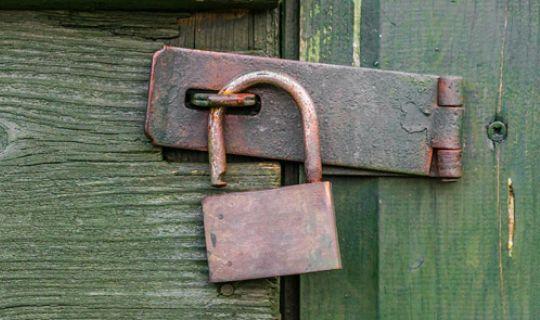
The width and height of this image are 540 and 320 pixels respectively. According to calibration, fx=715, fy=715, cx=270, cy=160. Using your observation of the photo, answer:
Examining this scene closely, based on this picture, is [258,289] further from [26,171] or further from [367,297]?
[26,171]

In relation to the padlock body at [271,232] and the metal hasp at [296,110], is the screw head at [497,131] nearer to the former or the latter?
the metal hasp at [296,110]

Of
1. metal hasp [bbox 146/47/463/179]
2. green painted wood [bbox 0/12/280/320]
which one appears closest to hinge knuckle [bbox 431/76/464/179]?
metal hasp [bbox 146/47/463/179]

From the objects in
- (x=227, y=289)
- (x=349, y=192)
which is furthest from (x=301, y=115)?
(x=227, y=289)

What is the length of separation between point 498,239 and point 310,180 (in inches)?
10.1

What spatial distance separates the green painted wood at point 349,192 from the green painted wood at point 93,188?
113mm

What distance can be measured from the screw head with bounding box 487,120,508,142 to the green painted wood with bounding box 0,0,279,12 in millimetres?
312

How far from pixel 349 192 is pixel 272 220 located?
0.41ft

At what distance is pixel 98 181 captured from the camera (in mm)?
913

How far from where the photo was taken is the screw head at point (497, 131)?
902 millimetres

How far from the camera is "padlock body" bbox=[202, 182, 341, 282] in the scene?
2.76ft

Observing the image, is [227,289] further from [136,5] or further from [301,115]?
[136,5]

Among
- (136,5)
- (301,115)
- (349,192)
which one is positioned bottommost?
(349,192)

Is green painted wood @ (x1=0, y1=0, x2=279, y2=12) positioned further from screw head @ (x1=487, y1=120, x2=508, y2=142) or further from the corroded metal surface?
screw head @ (x1=487, y1=120, x2=508, y2=142)

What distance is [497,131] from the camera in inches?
35.7
